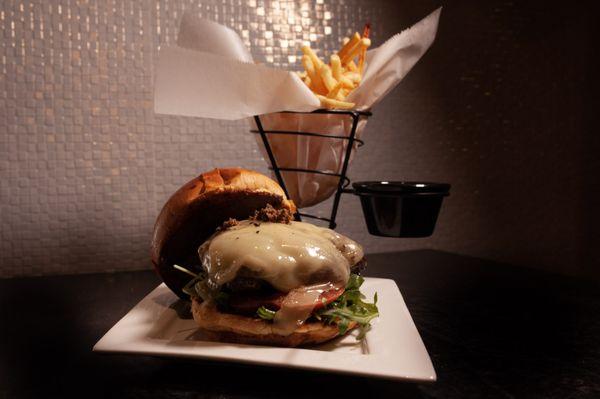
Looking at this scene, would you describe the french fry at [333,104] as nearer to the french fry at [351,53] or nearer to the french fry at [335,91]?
the french fry at [335,91]

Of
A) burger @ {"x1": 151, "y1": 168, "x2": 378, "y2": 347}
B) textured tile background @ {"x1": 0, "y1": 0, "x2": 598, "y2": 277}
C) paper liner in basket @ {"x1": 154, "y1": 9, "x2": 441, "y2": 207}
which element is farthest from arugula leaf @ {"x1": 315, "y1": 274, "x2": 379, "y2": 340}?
textured tile background @ {"x1": 0, "y1": 0, "x2": 598, "y2": 277}

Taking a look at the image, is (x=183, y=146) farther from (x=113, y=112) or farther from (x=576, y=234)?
(x=576, y=234)

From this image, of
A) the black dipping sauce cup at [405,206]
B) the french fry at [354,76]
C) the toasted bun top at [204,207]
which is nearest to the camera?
the toasted bun top at [204,207]

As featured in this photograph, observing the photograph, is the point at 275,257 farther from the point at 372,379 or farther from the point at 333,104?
the point at 333,104

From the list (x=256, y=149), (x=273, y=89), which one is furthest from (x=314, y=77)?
(x=256, y=149)

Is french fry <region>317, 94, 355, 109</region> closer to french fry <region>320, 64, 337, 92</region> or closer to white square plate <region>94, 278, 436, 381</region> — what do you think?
french fry <region>320, 64, 337, 92</region>

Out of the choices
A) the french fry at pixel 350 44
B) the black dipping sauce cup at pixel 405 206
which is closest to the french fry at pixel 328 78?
the french fry at pixel 350 44
